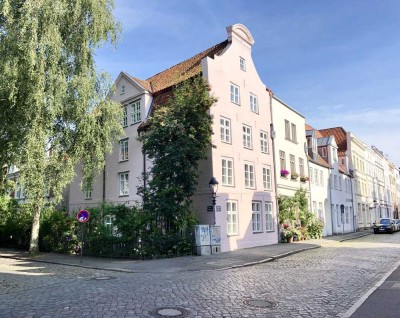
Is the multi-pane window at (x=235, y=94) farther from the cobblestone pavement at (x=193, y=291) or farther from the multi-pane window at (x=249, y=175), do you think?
the cobblestone pavement at (x=193, y=291)

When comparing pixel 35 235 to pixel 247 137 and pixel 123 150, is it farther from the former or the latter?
pixel 247 137

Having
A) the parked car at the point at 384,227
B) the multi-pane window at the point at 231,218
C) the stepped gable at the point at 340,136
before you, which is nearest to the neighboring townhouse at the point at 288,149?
the multi-pane window at the point at 231,218

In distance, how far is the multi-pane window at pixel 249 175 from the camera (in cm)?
2420

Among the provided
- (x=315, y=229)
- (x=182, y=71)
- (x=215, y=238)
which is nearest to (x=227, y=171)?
(x=215, y=238)

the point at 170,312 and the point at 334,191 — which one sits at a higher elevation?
the point at 334,191

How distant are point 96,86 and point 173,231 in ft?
30.9

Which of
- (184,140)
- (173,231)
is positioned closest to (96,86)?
(184,140)

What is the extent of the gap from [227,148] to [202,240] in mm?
6141

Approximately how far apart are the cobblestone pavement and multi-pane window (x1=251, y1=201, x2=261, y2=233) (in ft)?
29.6

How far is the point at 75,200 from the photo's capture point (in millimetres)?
31344

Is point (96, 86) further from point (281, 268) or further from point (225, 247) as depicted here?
point (281, 268)

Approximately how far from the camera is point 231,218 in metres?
22.2

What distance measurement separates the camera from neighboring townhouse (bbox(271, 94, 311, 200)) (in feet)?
92.8

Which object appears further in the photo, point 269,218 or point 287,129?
point 287,129
